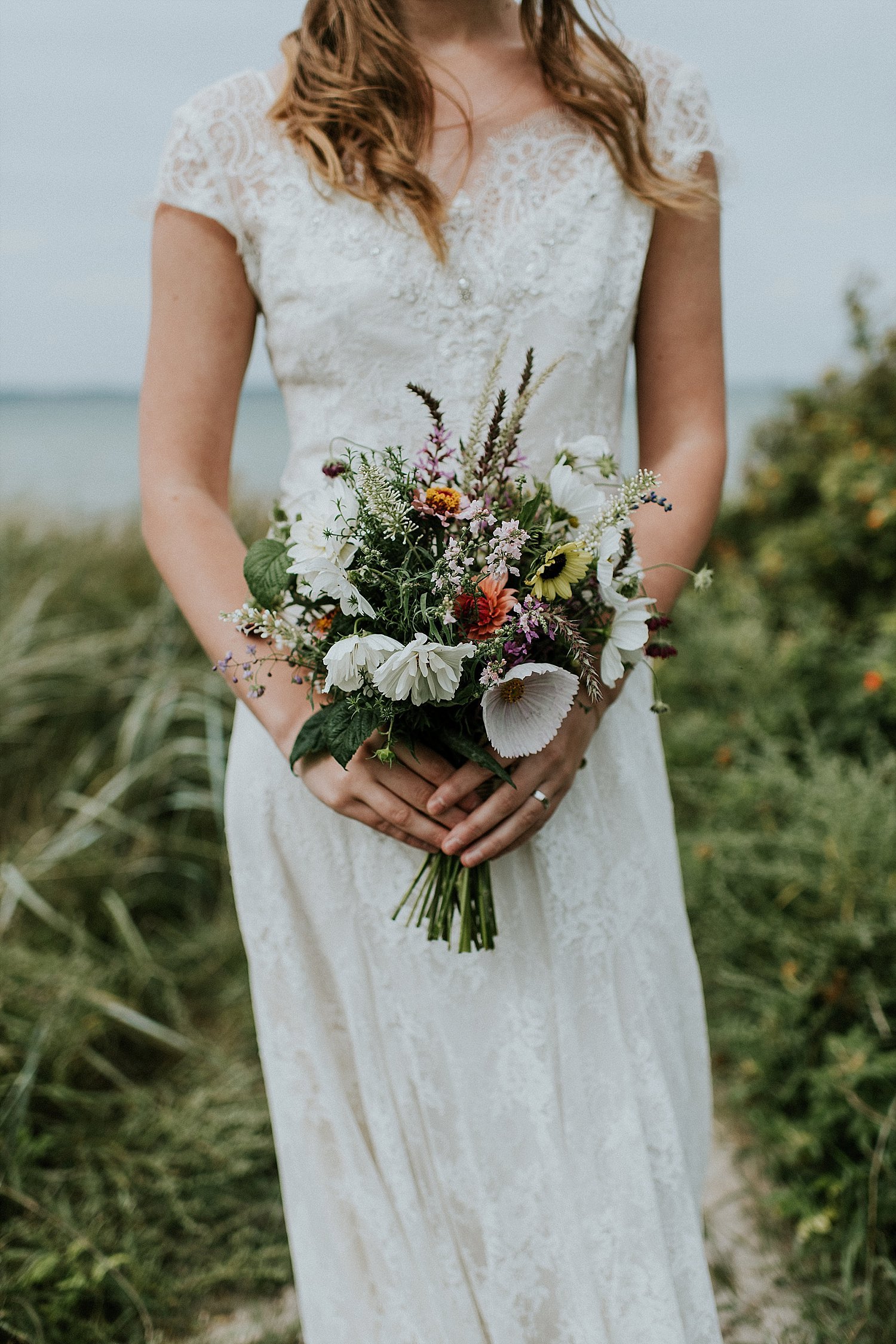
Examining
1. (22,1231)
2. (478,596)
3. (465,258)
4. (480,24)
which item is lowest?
(22,1231)

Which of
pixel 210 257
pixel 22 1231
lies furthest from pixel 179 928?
pixel 210 257

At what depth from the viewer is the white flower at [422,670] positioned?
107cm

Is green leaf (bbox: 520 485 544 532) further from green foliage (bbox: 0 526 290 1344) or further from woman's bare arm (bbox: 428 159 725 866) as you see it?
green foliage (bbox: 0 526 290 1344)

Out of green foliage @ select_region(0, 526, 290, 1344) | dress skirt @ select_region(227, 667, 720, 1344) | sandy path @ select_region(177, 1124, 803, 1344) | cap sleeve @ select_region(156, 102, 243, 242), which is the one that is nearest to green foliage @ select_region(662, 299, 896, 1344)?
sandy path @ select_region(177, 1124, 803, 1344)

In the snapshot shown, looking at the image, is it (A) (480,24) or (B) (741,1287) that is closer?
(A) (480,24)

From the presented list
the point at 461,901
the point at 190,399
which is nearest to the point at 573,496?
the point at 461,901

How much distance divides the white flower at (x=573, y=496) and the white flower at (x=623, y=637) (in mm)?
116

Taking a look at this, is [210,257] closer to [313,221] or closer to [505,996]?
[313,221]

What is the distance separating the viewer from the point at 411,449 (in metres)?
1.55

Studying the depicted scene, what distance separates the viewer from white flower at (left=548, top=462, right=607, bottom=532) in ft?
4.05

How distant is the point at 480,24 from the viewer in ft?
5.41

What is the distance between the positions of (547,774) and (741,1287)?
1.51m

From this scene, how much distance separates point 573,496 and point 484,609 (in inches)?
8.4

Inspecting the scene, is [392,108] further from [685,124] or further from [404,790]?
[404,790]
